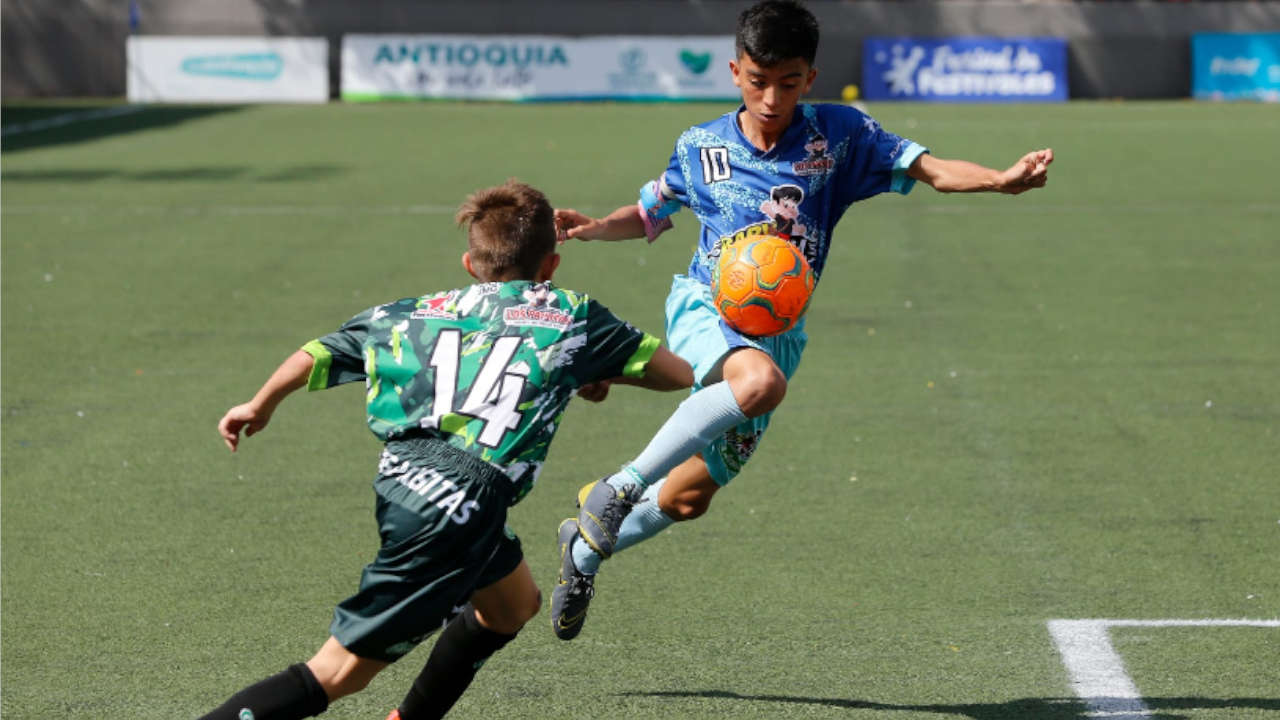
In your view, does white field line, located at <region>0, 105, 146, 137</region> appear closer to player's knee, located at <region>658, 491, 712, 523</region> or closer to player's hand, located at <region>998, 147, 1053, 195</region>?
player's knee, located at <region>658, 491, 712, 523</region>

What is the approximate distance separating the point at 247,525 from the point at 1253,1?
36.4m

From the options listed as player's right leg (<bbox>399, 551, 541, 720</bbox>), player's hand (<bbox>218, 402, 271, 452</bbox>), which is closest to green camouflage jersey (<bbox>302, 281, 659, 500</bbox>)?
player's hand (<bbox>218, 402, 271, 452</bbox>)

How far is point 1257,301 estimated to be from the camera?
42.5ft

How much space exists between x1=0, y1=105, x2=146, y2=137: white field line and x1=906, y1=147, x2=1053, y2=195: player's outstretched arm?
24573 millimetres

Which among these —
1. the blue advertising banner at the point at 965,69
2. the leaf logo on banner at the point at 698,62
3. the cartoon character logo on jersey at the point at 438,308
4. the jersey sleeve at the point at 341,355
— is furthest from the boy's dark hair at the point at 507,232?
the blue advertising banner at the point at 965,69

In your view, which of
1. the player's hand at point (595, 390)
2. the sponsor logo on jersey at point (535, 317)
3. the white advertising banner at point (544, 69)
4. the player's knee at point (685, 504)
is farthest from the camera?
the white advertising banner at point (544, 69)

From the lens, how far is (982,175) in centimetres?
552

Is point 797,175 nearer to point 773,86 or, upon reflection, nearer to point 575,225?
point 773,86

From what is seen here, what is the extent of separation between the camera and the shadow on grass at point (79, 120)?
2698 centimetres

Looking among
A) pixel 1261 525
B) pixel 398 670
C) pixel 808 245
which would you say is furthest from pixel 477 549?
pixel 1261 525

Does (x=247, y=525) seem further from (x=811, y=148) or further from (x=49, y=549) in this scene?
(x=811, y=148)

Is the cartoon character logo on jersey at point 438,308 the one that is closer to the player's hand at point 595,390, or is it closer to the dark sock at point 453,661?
the player's hand at point 595,390

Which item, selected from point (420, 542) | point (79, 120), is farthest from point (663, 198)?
point (79, 120)

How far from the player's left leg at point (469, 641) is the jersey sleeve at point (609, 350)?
1.93ft
